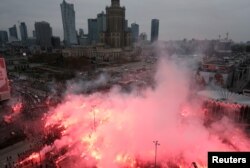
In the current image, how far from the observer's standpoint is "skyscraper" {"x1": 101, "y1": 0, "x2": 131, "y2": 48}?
80875 millimetres

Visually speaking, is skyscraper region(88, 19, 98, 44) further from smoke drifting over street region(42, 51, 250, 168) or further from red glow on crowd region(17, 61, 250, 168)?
red glow on crowd region(17, 61, 250, 168)

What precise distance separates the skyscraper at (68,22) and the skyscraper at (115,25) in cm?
7948

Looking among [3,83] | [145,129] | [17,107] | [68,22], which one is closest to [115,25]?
[17,107]

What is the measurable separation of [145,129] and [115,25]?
228 feet

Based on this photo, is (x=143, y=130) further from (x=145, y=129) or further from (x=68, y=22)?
(x=68, y=22)

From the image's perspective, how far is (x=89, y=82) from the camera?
36.8 m

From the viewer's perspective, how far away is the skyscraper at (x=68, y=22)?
15388cm

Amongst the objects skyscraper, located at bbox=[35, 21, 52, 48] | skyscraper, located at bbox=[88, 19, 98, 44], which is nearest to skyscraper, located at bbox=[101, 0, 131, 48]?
skyscraper, located at bbox=[88, 19, 98, 44]

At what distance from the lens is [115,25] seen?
3204 inches

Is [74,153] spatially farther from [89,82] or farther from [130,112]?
[89,82]

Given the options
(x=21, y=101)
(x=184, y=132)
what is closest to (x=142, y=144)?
(x=184, y=132)

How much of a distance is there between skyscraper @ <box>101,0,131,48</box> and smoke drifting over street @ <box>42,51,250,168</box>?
58.0m

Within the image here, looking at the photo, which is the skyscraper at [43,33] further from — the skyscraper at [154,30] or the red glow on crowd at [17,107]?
the red glow on crowd at [17,107]

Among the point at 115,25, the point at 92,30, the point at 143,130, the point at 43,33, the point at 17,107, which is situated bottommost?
the point at 17,107
